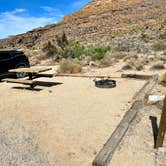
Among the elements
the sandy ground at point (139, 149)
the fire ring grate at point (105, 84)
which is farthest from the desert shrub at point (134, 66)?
the sandy ground at point (139, 149)

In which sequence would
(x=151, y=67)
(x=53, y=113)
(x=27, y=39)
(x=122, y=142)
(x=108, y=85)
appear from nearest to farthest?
(x=122, y=142)
(x=53, y=113)
(x=108, y=85)
(x=151, y=67)
(x=27, y=39)

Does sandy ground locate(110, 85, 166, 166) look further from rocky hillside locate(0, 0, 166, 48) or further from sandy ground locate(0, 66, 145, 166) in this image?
rocky hillside locate(0, 0, 166, 48)

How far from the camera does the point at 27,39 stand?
51875 mm

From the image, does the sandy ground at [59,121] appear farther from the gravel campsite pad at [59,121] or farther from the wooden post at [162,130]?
the wooden post at [162,130]

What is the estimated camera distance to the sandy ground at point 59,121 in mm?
4297

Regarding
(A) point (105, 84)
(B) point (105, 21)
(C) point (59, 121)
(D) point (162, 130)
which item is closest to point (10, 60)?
(A) point (105, 84)

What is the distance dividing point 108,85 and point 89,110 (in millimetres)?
2560

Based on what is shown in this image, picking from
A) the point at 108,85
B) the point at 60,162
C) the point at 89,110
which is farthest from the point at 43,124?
the point at 108,85

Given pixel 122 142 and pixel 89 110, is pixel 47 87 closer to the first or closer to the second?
pixel 89 110

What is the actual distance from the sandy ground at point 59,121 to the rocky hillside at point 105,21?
30.7 meters

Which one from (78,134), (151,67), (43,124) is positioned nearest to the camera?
(78,134)

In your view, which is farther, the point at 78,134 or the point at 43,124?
the point at 43,124

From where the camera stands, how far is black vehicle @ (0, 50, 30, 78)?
1127cm

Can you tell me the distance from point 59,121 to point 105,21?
141ft
